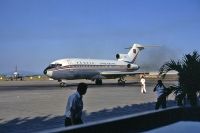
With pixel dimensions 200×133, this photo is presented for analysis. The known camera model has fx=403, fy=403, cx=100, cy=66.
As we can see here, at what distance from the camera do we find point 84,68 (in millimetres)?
49031

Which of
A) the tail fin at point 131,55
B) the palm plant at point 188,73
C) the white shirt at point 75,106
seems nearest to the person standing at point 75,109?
the white shirt at point 75,106

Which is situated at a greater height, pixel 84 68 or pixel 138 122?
pixel 84 68

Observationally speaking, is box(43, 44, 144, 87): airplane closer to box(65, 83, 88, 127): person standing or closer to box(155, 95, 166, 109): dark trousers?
box(155, 95, 166, 109): dark trousers

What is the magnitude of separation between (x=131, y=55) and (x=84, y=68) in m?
17.9

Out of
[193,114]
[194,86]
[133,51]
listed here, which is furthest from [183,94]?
[133,51]

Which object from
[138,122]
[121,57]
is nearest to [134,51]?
[121,57]

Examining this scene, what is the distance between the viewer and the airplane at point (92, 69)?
150 ft

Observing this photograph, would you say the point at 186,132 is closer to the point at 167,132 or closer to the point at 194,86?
the point at 167,132

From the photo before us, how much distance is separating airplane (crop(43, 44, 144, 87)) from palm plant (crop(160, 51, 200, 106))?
32237 mm

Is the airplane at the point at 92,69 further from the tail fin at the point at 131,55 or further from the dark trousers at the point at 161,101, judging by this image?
the dark trousers at the point at 161,101

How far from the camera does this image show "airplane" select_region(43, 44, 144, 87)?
A: 45.8 meters

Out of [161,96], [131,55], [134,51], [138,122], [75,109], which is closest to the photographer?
[138,122]

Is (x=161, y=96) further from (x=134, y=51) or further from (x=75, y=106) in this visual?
(x=134, y=51)

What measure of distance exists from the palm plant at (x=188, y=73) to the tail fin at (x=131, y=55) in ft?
157
